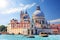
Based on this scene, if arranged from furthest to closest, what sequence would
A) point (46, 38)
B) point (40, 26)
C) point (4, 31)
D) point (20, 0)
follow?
point (40, 26), point (46, 38), point (4, 31), point (20, 0)

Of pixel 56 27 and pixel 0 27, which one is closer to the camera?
pixel 0 27

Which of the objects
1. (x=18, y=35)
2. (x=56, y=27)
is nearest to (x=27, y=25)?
(x=18, y=35)

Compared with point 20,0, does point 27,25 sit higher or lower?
lower

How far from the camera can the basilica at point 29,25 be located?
328cm

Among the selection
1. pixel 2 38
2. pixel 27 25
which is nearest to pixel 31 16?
pixel 27 25

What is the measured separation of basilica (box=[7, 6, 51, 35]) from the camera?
3.28 meters

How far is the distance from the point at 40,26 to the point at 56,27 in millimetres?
284

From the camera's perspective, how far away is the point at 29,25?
11.3 feet

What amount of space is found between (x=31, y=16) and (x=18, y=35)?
32 centimetres

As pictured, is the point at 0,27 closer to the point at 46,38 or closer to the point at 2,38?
the point at 2,38

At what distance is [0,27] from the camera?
10.2ft

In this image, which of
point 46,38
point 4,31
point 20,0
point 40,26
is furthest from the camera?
point 40,26

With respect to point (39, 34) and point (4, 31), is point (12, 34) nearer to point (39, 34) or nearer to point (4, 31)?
point (4, 31)

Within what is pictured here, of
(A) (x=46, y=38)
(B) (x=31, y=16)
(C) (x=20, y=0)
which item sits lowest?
(A) (x=46, y=38)
